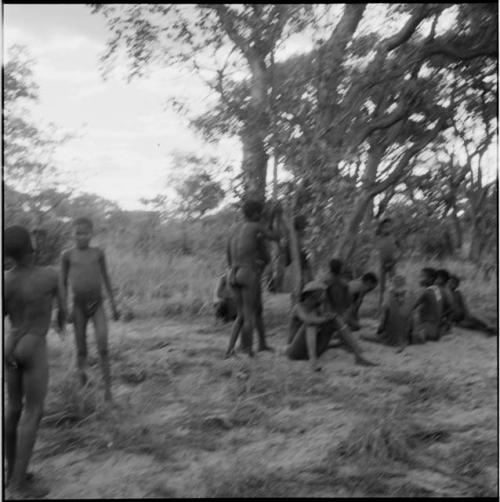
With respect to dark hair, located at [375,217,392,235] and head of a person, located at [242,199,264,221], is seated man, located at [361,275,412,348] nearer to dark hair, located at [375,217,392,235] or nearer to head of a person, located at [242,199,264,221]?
dark hair, located at [375,217,392,235]

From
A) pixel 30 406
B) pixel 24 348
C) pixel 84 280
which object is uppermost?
pixel 84 280

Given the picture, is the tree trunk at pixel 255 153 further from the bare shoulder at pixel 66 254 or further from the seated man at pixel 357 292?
the bare shoulder at pixel 66 254

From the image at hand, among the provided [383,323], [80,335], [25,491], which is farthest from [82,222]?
[383,323]

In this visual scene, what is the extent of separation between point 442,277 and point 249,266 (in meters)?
1.73

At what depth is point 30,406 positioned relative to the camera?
2699 millimetres

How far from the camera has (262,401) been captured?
3.72 meters

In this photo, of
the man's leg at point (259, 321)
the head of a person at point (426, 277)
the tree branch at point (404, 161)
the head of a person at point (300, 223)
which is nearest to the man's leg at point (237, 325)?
the man's leg at point (259, 321)

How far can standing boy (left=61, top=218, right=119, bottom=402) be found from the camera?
150 inches

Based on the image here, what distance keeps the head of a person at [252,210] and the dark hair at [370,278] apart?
3.53 ft

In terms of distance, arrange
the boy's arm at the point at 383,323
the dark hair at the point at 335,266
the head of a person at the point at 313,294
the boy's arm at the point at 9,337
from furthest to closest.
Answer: the boy's arm at the point at 383,323 → the dark hair at the point at 335,266 → the head of a person at the point at 313,294 → the boy's arm at the point at 9,337

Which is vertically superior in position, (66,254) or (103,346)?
(66,254)

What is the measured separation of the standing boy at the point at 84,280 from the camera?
381 centimetres

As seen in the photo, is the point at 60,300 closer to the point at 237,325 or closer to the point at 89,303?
the point at 89,303

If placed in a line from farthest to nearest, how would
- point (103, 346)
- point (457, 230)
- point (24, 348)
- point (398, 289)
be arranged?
point (457, 230), point (398, 289), point (103, 346), point (24, 348)
